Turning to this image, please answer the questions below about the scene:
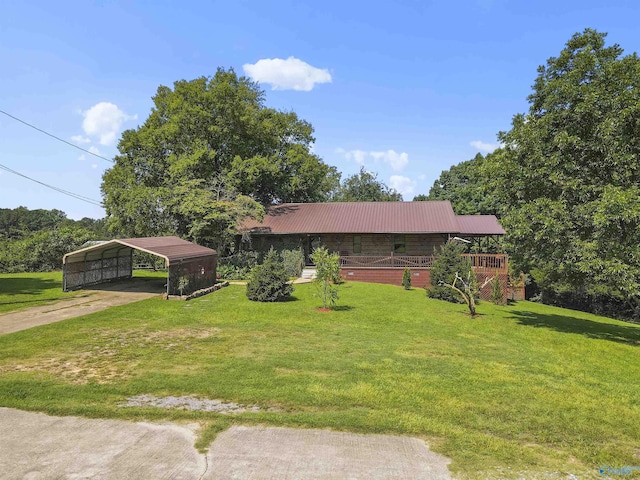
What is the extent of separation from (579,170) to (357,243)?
1926cm

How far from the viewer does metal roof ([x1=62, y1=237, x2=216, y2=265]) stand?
18.7m

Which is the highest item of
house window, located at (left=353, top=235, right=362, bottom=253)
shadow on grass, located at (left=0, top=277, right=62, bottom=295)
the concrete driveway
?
house window, located at (left=353, top=235, right=362, bottom=253)

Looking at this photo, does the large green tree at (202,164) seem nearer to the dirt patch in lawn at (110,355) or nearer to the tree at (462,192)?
the dirt patch in lawn at (110,355)

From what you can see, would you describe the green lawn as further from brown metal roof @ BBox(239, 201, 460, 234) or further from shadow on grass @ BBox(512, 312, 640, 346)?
shadow on grass @ BBox(512, 312, 640, 346)

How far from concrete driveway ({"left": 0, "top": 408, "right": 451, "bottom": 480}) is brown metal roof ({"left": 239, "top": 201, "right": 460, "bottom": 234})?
24909 millimetres

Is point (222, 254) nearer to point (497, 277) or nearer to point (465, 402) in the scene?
point (497, 277)

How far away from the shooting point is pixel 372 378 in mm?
7695

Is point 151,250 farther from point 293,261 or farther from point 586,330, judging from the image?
point 586,330

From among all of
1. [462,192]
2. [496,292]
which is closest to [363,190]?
[462,192]

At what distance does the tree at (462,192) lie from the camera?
152 feet

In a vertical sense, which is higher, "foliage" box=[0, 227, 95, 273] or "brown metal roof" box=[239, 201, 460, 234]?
"brown metal roof" box=[239, 201, 460, 234]

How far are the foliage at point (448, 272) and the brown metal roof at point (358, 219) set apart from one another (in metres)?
7.74

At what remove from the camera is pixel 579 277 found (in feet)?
46.6

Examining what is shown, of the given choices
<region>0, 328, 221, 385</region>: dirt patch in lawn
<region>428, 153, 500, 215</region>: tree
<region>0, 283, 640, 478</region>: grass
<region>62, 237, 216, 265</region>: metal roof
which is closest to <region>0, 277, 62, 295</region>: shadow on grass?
<region>62, 237, 216, 265</region>: metal roof
